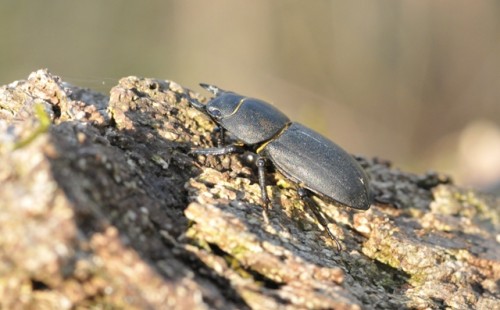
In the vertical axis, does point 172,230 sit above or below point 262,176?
below

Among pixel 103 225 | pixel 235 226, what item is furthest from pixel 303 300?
pixel 103 225

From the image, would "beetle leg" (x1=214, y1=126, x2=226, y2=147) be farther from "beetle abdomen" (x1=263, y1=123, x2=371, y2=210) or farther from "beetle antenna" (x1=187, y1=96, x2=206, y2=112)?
"beetle abdomen" (x1=263, y1=123, x2=371, y2=210)

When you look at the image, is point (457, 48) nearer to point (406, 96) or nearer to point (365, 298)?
point (406, 96)

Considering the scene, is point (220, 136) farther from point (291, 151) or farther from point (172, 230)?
point (172, 230)

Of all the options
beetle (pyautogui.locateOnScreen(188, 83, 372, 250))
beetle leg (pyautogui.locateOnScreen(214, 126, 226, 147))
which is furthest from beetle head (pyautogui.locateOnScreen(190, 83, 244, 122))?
beetle leg (pyautogui.locateOnScreen(214, 126, 226, 147))

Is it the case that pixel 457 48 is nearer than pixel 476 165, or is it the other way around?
pixel 476 165

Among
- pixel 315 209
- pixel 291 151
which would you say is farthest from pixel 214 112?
pixel 315 209

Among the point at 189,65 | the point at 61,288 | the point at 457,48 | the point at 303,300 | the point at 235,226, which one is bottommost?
the point at 61,288
